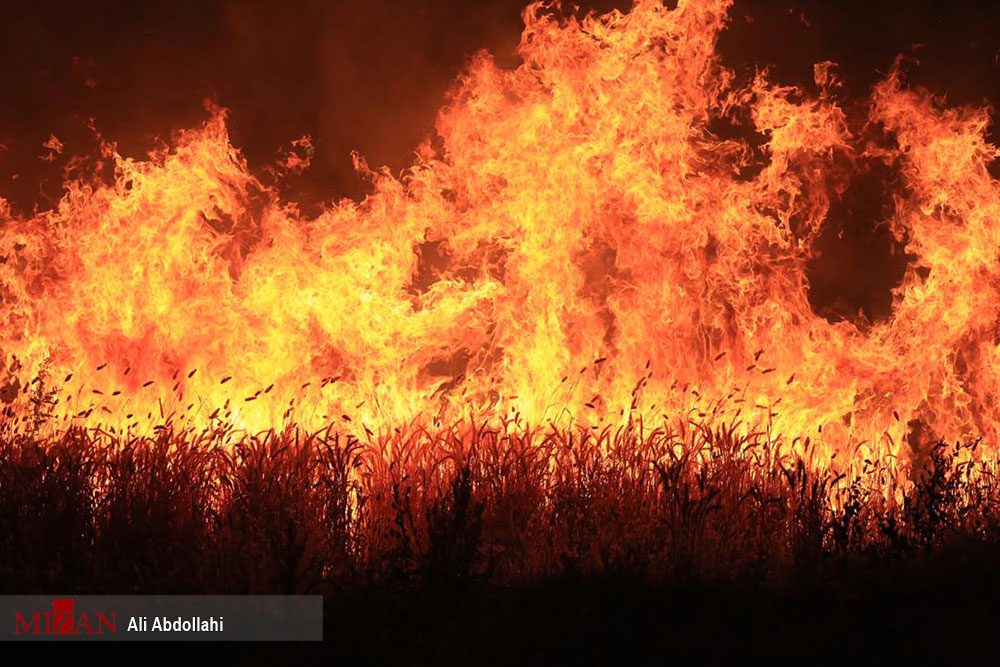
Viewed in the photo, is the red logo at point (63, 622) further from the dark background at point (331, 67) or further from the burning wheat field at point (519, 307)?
the dark background at point (331, 67)

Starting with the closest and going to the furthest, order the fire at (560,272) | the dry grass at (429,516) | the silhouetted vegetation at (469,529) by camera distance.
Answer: the silhouetted vegetation at (469,529) → the dry grass at (429,516) → the fire at (560,272)

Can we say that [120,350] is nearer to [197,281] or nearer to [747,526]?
[197,281]

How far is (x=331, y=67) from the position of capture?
11953mm

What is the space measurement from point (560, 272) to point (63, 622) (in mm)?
5593

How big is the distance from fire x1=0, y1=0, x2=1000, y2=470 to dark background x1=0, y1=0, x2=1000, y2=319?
135 cm

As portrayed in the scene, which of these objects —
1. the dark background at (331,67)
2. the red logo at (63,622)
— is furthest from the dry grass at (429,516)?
the dark background at (331,67)

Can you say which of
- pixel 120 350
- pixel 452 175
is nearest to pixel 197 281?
pixel 120 350

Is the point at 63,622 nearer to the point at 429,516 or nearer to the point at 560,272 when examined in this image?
the point at 429,516

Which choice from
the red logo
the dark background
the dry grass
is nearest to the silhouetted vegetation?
the dry grass

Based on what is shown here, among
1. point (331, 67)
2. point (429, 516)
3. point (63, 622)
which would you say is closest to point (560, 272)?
point (429, 516)

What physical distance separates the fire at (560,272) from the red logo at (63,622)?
12.7 ft

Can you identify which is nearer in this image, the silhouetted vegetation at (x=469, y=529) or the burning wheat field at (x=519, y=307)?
the silhouetted vegetation at (x=469, y=529)

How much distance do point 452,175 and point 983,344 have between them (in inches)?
207

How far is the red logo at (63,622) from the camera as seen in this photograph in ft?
15.7
